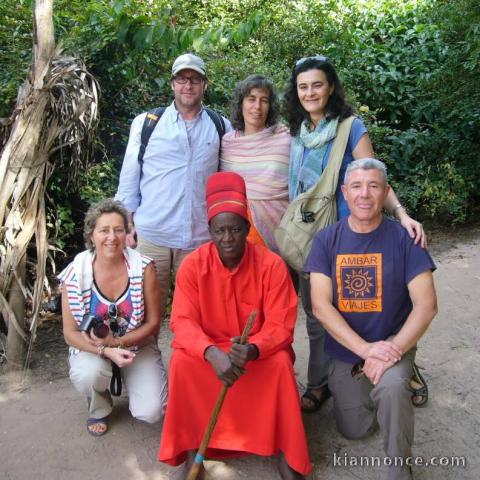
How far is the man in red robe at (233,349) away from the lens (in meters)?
2.70

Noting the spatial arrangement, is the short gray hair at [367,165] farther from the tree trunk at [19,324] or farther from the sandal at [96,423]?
the tree trunk at [19,324]

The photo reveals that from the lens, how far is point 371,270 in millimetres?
2822

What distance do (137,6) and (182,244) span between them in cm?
335

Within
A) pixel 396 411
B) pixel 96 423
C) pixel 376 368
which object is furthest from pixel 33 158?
pixel 396 411

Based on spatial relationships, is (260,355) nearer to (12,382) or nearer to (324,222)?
(324,222)

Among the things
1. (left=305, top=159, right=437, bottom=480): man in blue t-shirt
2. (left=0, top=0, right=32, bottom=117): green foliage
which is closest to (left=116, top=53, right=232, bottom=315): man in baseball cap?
(left=305, top=159, right=437, bottom=480): man in blue t-shirt

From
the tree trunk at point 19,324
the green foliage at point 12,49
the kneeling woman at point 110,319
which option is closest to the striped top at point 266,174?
the kneeling woman at point 110,319

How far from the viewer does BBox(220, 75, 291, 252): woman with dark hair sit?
3303 millimetres

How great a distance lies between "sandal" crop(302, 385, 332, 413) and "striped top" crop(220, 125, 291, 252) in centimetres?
98

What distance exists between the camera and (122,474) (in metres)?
2.89

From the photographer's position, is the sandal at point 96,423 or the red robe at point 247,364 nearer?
the red robe at point 247,364

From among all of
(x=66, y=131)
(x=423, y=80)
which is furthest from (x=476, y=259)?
(x=66, y=131)

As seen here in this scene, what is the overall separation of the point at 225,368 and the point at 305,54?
5.43 m

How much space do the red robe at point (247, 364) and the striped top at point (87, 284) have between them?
0.38 meters
